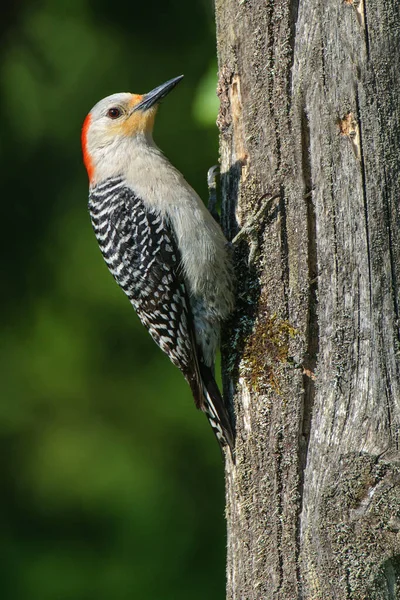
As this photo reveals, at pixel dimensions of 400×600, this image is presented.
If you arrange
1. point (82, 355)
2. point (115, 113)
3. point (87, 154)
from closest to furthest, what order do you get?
point (115, 113)
point (87, 154)
point (82, 355)

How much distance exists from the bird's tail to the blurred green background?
8.73ft

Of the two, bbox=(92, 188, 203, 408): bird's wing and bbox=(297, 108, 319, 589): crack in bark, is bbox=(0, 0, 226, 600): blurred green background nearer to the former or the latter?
bbox=(92, 188, 203, 408): bird's wing

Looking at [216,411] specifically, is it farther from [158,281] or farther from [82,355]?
[82,355]

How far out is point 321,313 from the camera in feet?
12.0

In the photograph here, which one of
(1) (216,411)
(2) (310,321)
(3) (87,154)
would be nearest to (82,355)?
(3) (87,154)

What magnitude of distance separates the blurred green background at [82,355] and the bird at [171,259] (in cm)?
206

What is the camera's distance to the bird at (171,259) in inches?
174

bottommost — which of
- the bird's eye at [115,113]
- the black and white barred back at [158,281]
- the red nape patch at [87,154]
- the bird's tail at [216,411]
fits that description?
the bird's tail at [216,411]

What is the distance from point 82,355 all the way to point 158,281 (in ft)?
10.1

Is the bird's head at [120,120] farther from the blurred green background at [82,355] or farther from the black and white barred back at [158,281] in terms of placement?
the blurred green background at [82,355]

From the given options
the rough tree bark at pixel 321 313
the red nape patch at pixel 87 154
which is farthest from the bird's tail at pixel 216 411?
the red nape patch at pixel 87 154

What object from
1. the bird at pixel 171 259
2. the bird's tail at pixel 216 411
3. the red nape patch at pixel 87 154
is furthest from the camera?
the red nape patch at pixel 87 154

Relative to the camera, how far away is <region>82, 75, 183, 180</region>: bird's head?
516 centimetres

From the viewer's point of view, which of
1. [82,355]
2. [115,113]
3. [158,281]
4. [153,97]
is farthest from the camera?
[82,355]
